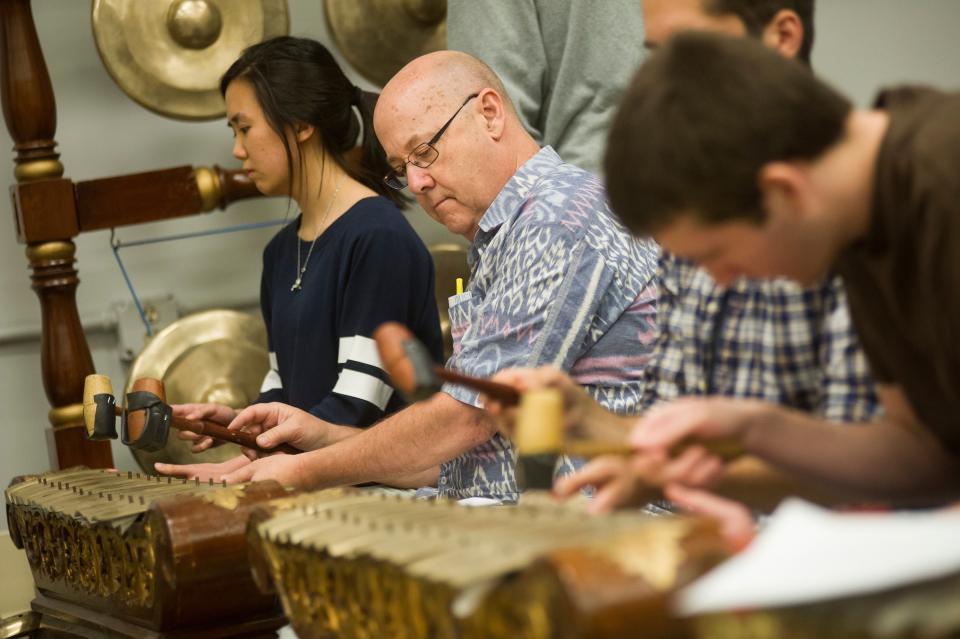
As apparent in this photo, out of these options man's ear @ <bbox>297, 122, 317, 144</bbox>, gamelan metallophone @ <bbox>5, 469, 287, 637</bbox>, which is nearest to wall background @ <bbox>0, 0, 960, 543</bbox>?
man's ear @ <bbox>297, 122, 317, 144</bbox>

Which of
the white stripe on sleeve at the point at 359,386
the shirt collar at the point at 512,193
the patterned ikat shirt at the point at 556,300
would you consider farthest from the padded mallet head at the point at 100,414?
the shirt collar at the point at 512,193

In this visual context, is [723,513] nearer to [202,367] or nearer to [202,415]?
[202,415]

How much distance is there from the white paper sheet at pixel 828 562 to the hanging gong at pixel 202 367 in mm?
2415

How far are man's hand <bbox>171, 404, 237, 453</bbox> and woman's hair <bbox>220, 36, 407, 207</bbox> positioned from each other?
0.56 meters

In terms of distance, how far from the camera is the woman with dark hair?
7.95 ft

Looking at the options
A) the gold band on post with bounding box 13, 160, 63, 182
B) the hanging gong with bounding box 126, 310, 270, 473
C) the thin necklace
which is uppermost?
the gold band on post with bounding box 13, 160, 63, 182

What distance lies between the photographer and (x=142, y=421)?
6.64 ft

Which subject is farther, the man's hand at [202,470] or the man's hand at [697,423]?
the man's hand at [202,470]

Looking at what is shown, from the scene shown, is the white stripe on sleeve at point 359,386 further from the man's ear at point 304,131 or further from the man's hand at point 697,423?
the man's hand at point 697,423

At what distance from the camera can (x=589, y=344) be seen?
75.5 inches

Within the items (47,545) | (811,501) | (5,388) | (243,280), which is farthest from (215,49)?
(811,501)

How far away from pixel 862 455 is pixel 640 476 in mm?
202

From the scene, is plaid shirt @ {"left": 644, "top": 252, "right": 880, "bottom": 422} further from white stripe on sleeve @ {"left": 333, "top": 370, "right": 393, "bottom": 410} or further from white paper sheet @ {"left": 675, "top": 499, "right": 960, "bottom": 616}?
white stripe on sleeve @ {"left": 333, "top": 370, "right": 393, "bottom": 410}

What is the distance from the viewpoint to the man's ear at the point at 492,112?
6.96 ft
